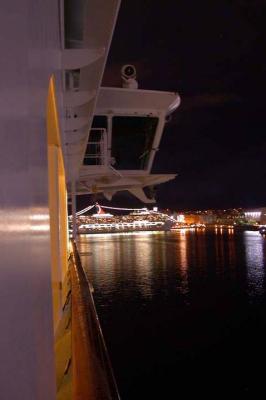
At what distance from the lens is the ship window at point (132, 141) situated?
10.4 m

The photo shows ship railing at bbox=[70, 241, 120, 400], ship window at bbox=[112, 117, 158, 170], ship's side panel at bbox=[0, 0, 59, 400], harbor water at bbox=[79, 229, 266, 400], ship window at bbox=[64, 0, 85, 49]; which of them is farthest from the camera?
ship window at bbox=[112, 117, 158, 170]

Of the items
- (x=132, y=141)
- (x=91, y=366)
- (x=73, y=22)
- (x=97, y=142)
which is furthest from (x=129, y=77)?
(x=91, y=366)

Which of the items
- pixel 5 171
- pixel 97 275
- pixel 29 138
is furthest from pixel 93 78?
pixel 97 275

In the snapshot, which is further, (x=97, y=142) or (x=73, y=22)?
(x=97, y=142)

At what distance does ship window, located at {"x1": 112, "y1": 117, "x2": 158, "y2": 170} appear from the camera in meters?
10.4

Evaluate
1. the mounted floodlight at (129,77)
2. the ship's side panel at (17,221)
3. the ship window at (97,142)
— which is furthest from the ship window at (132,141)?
the ship's side panel at (17,221)

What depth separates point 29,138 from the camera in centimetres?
84

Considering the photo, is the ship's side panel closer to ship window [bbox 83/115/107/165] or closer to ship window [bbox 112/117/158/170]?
ship window [bbox 83/115/107/165]

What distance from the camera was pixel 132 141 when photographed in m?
11.5

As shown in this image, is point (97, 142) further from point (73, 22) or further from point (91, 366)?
point (91, 366)

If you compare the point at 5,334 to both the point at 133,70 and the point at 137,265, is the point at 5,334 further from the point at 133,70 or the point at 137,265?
the point at 137,265

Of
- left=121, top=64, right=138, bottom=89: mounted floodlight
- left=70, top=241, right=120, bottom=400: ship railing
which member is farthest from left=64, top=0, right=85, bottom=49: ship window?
left=121, top=64, right=138, bottom=89: mounted floodlight

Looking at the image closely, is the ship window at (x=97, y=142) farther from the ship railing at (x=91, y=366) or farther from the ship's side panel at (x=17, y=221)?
the ship's side panel at (x=17, y=221)

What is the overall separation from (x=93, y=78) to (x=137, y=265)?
19.9 metres
